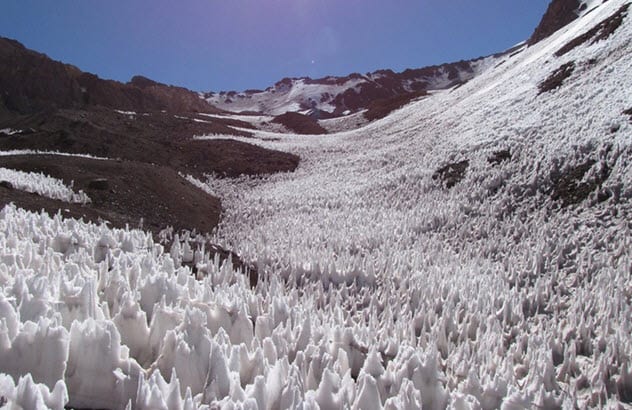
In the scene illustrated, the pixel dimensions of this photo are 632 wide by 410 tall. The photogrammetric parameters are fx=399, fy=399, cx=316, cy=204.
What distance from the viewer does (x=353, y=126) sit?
2232 inches

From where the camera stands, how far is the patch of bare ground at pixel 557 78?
19905 mm

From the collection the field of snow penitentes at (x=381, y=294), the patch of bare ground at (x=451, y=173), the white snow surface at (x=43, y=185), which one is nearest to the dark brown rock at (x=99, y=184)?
the white snow surface at (x=43, y=185)

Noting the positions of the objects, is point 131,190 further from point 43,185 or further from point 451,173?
point 451,173

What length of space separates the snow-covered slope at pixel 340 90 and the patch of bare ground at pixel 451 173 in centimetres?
8067

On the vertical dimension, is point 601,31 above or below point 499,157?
above

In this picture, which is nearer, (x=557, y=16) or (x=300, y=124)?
(x=300, y=124)

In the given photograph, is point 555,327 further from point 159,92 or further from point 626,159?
point 159,92

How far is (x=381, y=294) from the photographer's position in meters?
7.68

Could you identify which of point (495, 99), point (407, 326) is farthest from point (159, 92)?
point (407, 326)

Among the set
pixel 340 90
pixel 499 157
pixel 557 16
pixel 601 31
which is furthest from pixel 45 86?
pixel 557 16

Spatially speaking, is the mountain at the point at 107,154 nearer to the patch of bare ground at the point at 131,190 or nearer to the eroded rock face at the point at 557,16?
the patch of bare ground at the point at 131,190

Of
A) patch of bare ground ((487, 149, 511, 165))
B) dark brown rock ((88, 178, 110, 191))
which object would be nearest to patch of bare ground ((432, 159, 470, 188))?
patch of bare ground ((487, 149, 511, 165))

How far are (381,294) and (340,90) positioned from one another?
4439 inches

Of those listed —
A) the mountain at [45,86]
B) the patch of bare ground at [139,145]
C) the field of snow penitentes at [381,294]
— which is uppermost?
the mountain at [45,86]
